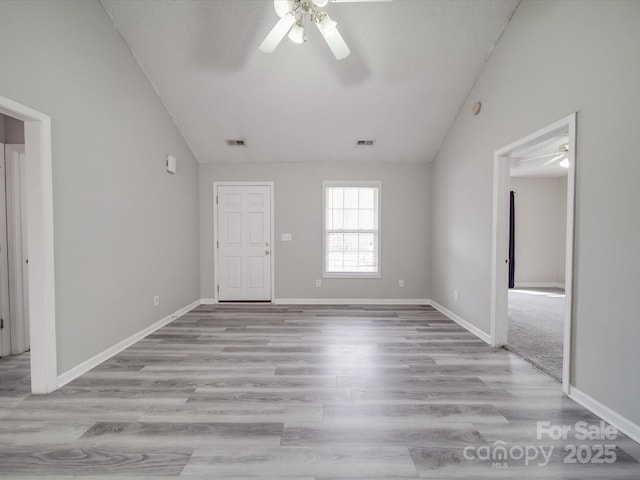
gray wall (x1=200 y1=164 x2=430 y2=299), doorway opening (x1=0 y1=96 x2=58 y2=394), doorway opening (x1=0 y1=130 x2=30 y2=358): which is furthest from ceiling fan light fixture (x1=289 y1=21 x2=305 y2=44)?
doorway opening (x1=0 y1=130 x2=30 y2=358)

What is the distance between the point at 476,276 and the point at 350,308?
1.91 meters

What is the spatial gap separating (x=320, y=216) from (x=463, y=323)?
2.60m

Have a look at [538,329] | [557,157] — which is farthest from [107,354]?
[557,157]

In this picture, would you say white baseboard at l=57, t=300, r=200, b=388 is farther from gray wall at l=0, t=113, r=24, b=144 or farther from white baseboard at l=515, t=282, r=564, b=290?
white baseboard at l=515, t=282, r=564, b=290

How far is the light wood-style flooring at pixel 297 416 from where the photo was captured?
1504mm

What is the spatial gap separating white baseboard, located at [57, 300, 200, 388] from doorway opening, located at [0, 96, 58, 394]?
146 millimetres

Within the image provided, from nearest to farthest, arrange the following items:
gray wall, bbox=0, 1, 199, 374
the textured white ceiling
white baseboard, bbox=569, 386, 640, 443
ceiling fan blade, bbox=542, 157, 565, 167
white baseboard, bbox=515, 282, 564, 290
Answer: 1. white baseboard, bbox=569, 386, 640, 443
2. gray wall, bbox=0, 1, 199, 374
3. the textured white ceiling
4. ceiling fan blade, bbox=542, 157, 565, 167
5. white baseboard, bbox=515, 282, 564, 290

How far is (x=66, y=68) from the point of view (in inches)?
91.9

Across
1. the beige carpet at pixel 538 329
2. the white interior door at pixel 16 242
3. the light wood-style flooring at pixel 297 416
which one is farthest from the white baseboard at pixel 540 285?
the white interior door at pixel 16 242

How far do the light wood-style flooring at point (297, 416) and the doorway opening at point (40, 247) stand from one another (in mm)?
252

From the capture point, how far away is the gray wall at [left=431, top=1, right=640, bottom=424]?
1723mm

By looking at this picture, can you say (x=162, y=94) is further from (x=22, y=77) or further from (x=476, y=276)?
(x=476, y=276)

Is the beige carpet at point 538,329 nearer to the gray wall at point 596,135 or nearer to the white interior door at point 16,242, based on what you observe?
the gray wall at point 596,135

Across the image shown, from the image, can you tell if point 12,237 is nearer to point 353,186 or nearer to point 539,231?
point 353,186
